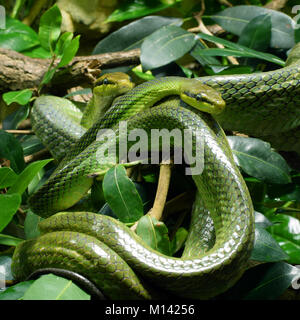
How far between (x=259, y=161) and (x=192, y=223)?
435mm

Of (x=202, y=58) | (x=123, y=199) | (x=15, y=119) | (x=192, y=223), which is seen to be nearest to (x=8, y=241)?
(x=123, y=199)

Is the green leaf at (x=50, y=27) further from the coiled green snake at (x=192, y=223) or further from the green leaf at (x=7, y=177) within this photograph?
the green leaf at (x=7, y=177)

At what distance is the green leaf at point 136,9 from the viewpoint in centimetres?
273

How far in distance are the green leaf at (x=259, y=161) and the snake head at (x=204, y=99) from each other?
A: 297mm

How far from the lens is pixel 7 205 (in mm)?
1301

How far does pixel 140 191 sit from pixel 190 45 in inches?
41.0

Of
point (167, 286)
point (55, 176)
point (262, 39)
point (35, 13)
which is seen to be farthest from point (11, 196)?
point (35, 13)

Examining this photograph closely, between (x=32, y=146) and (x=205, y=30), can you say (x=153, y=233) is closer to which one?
(x=32, y=146)

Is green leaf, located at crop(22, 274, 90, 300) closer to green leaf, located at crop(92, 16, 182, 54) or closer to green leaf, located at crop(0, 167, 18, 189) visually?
green leaf, located at crop(0, 167, 18, 189)

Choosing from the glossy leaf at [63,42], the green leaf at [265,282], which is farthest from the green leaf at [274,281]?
the glossy leaf at [63,42]

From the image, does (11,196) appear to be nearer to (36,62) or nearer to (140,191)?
(140,191)

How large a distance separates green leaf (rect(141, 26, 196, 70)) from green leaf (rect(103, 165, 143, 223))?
810mm

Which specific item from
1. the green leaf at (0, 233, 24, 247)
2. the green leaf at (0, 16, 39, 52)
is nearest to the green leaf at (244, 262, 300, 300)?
the green leaf at (0, 233, 24, 247)

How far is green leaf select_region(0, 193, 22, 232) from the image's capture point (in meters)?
1.29
